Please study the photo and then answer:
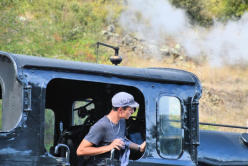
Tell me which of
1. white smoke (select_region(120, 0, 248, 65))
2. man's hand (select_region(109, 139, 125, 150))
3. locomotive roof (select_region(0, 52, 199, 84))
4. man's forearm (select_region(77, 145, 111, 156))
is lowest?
man's forearm (select_region(77, 145, 111, 156))

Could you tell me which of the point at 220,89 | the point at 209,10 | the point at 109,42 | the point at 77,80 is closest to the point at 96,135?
the point at 77,80

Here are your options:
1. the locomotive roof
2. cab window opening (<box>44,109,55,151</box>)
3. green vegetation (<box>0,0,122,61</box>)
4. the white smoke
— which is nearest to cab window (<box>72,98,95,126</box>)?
cab window opening (<box>44,109,55,151</box>)

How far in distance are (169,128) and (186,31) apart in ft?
138

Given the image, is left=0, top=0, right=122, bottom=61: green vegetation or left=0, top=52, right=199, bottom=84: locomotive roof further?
left=0, top=0, right=122, bottom=61: green vegetation

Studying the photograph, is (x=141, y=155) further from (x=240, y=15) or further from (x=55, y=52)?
(x=240, y=15)

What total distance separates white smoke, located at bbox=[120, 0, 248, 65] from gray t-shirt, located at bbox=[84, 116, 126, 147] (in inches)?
1556

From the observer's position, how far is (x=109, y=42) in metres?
38.2

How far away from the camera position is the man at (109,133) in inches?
183

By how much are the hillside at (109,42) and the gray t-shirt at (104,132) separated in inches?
427

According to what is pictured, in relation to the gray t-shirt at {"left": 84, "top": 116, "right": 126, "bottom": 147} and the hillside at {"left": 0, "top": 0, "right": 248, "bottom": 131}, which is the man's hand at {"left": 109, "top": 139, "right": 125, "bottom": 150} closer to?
the gray t-shirt at {"left": 84, "top": 116, "right": 126, "bottom": 147}

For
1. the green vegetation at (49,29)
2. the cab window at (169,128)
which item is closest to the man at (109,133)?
the cab window at (169,128)

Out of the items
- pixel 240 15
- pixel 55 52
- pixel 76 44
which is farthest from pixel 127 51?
pixel 55 52

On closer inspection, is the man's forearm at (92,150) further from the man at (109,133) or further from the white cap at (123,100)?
the white cap at (123,100)

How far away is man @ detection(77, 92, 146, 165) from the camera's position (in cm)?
464
